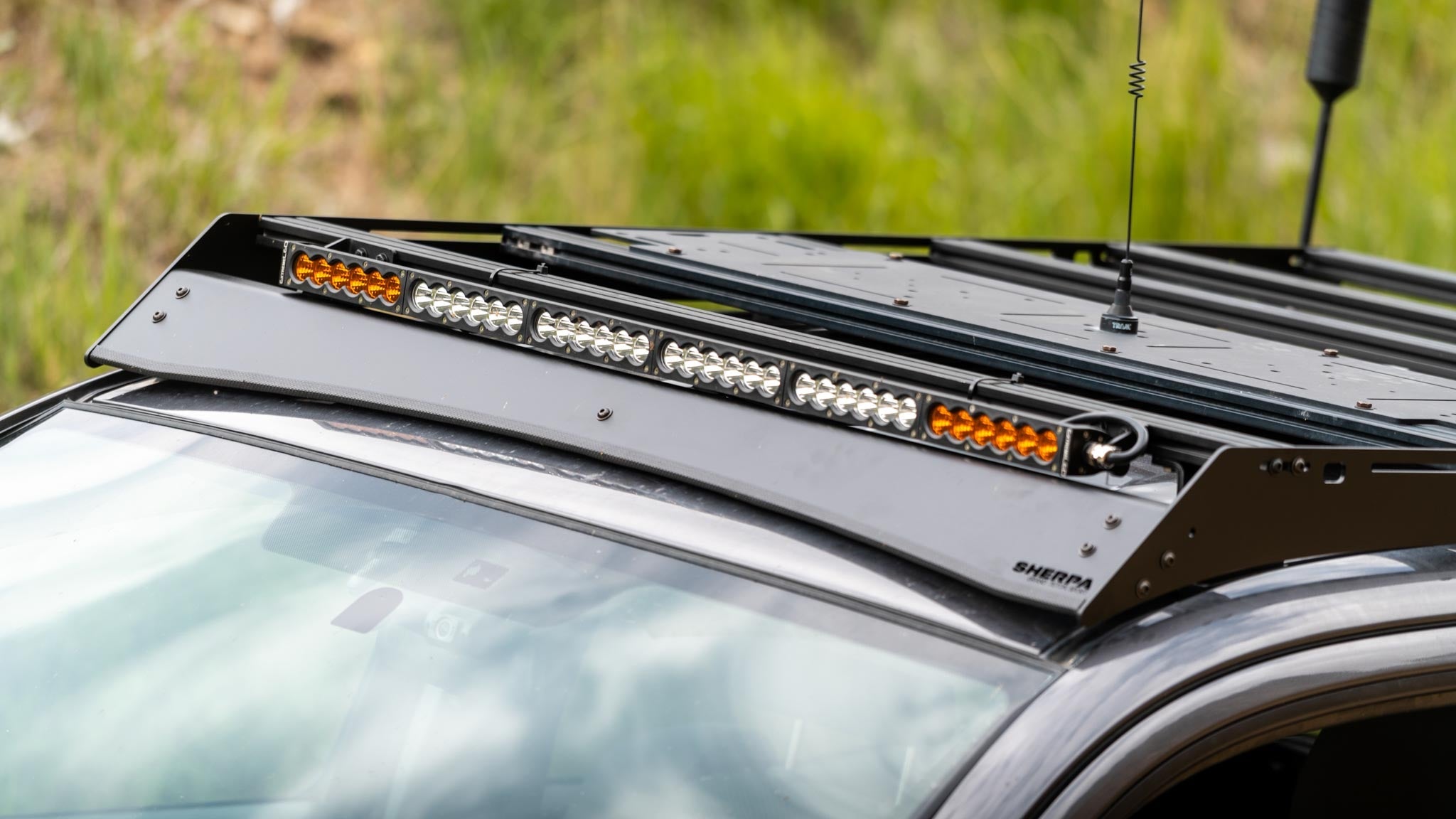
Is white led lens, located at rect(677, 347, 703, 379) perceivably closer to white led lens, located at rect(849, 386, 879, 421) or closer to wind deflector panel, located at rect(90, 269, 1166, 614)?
wind deflector panel, located at rect(90, 269, 1166, 614)

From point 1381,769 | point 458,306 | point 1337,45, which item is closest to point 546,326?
point 458,306

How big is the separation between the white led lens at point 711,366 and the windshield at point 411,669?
0.68 ft

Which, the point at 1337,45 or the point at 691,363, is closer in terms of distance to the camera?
the point at 691,363

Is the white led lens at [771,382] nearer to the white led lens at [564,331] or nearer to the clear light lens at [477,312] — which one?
the white led lens at [564,331]

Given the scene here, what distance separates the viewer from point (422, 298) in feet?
6.47

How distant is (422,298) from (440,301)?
3cm

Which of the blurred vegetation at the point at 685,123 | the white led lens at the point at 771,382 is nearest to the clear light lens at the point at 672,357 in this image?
the white led lens at the point at 771,382

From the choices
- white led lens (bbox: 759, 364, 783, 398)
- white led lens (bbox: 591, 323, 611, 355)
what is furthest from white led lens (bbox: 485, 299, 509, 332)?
white led lens (bbox: 759, 364, 783, 398)

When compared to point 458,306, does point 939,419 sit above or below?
above

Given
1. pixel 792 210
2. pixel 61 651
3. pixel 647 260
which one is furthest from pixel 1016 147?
pixel 61 651

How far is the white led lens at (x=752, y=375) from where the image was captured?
173 cm

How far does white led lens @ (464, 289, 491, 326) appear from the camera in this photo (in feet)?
6.34

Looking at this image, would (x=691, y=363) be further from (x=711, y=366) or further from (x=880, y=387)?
(x=880, y=387)

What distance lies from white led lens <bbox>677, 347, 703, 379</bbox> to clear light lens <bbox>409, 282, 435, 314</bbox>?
372mm
